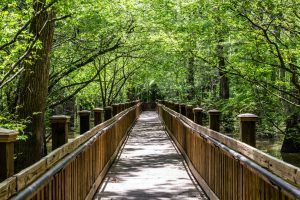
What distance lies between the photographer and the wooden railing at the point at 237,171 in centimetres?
343

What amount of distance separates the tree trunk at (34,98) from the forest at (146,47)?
21mm

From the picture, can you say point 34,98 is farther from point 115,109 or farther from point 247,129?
point 115,109

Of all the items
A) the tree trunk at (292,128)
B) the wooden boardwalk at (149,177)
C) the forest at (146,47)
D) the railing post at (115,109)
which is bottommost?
the wooden boardwalk at (149,177)

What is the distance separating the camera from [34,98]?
9.25 metres

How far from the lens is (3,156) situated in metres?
3.08

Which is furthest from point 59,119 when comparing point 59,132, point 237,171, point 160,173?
point 160,173

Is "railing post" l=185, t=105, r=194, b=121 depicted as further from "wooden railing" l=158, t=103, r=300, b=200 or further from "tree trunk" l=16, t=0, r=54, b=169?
"tree trunk" l=16, t=0, r=54, b=169

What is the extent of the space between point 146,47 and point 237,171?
60.6ft

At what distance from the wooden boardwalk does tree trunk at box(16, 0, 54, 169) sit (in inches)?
68.6

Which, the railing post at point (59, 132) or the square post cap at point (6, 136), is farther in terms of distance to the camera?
the railing post at point (59, 132)

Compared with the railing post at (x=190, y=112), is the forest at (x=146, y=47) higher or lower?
higher

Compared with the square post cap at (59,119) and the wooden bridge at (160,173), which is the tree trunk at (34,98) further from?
the square post cap at (59,119)

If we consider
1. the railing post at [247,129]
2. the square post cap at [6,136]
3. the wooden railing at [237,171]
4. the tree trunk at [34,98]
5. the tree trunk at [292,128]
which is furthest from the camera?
the tree trunk at [292,128]

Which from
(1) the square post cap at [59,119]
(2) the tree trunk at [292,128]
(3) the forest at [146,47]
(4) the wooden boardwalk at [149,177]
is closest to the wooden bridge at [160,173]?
(4) the wooden boardwalk at [149,177]
